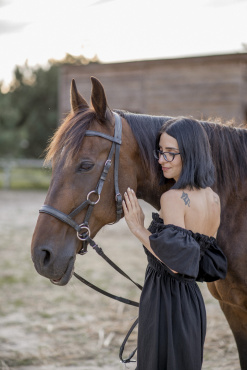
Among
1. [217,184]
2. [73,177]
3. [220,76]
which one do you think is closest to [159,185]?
[217,184]

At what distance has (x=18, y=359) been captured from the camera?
376 centimetres

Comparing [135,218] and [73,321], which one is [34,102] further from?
[135,218]

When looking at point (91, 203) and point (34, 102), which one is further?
point (34, 102)

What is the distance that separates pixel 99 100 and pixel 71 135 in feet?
0.79

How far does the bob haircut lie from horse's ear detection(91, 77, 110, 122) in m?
0.35

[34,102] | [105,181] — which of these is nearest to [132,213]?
[105,181]

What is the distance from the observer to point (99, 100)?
7.24 ft

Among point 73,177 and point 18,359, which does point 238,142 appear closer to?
point 73,177

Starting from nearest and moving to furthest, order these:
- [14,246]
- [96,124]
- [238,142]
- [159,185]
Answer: [96,124] → [159,185] → [238,142] → [14,246]

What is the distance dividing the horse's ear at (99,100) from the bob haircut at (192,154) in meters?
0.35

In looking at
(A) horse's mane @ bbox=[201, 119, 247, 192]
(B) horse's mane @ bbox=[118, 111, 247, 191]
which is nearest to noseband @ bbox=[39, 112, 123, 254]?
(B) horse's mane @ bbox=[118, 111, 247, 191]

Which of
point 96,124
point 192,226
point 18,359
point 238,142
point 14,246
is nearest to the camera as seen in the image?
point 192,226

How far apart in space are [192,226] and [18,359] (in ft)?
8.35

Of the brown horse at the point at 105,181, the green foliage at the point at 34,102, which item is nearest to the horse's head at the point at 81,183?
the brown horse at the point at 105,181
